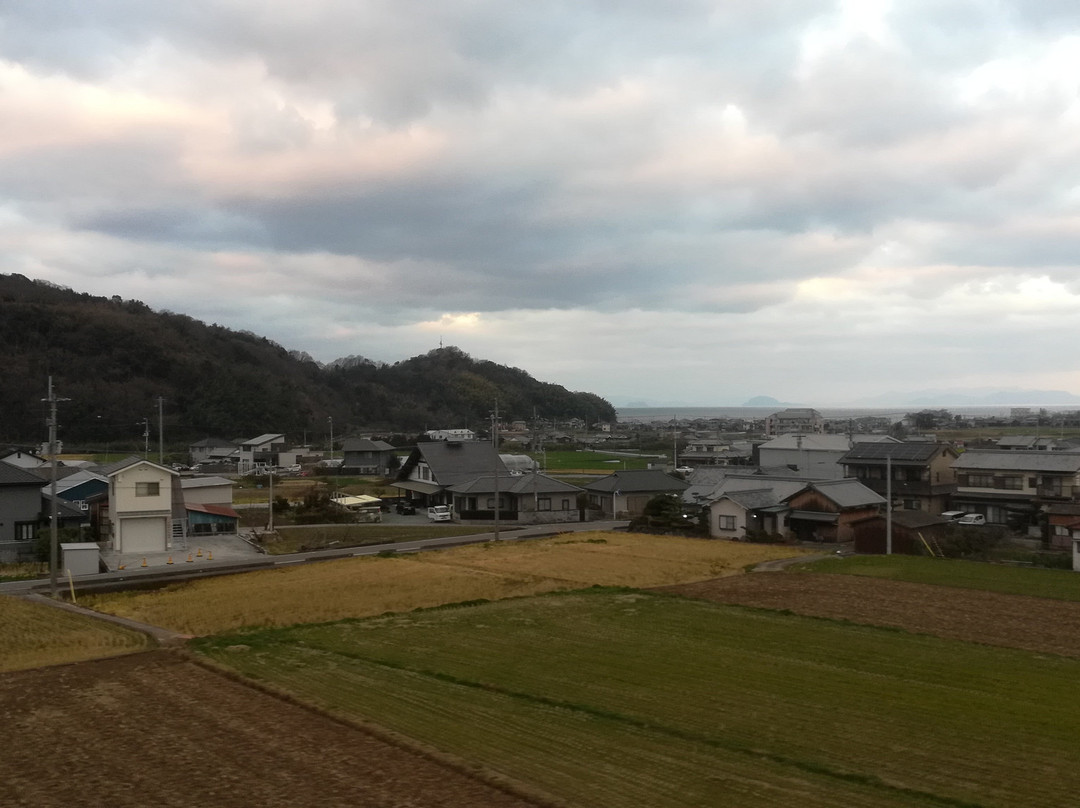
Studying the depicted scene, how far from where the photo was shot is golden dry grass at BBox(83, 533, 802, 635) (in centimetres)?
2086

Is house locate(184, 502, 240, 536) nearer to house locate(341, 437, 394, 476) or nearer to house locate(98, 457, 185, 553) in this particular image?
house locate(98, 457, 185, 553)

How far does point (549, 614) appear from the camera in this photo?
20.0 metres

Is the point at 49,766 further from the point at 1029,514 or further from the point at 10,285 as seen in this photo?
the point at 10,285

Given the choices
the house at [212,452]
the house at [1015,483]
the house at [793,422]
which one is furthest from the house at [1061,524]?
the house at [793,422]

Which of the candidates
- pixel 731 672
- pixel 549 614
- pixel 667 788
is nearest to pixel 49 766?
pixel 667 788

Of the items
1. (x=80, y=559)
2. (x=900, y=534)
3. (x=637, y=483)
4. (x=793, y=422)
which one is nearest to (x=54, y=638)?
(x=80, y=559)

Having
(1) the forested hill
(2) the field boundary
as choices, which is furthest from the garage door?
(1) the forested hill

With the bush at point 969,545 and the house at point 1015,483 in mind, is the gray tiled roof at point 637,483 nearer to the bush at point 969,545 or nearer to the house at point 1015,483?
the house at point 1015,483

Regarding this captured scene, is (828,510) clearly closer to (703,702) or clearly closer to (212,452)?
(703,702)

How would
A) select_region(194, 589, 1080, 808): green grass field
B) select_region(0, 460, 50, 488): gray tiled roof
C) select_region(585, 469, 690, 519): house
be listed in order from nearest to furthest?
select_region(194, 589, 1080, 808): green grass field → select_region(0, 460, 50, 488): gray tiled roof → select_region(585, 469, 690, 519): house

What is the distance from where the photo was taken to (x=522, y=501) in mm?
48000

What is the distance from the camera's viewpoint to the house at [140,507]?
1403 inches

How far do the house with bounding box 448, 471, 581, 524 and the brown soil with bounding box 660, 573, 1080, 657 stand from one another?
2208 centimetres

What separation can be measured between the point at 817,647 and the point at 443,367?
15131 centimetres
